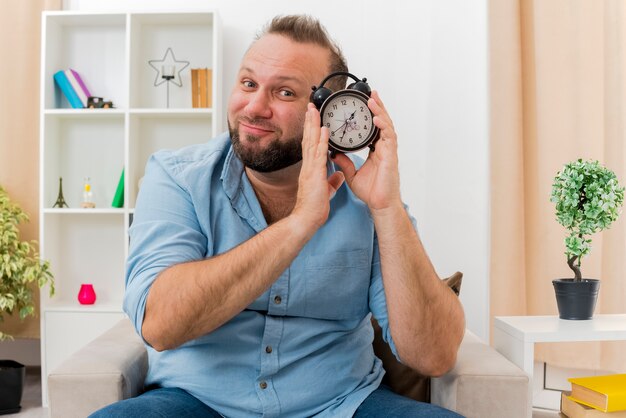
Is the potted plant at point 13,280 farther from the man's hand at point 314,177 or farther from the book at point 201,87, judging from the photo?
the man's hand at point 314,177

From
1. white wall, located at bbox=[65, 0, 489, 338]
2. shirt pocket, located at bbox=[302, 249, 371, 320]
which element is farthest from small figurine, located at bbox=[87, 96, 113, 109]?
shirt pocket, located at bbox=[302, 249, 371, 320]

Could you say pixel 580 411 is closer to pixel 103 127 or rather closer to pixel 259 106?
pixel 259 106

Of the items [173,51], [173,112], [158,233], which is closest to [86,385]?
[158,233]

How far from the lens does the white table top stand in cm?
193

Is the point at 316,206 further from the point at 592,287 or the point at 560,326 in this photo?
the point at 592,287

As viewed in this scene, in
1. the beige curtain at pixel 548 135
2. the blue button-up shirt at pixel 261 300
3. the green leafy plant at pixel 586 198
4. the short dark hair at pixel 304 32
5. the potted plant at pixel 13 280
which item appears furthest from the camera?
the potted plant at pixel 13 280

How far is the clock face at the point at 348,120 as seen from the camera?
5.24 feet

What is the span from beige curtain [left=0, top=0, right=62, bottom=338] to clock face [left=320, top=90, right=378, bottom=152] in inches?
96.1

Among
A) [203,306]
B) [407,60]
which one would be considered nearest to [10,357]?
[407,60]

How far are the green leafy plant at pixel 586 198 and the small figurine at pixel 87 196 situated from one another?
2.14 meters

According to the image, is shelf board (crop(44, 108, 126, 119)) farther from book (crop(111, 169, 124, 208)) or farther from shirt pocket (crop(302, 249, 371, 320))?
shirt pocket (crop(302, 249, 371, 320))

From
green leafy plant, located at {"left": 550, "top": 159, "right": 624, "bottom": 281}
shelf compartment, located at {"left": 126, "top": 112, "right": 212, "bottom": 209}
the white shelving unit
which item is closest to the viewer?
green leafy plant, located at {"left": 550, "top": 159, "right": 624, "bottom": 281}

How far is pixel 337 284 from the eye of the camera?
175cm

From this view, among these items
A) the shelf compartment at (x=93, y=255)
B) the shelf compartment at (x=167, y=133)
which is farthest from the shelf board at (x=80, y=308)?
the shelf compartment at (x=167, y=133)
